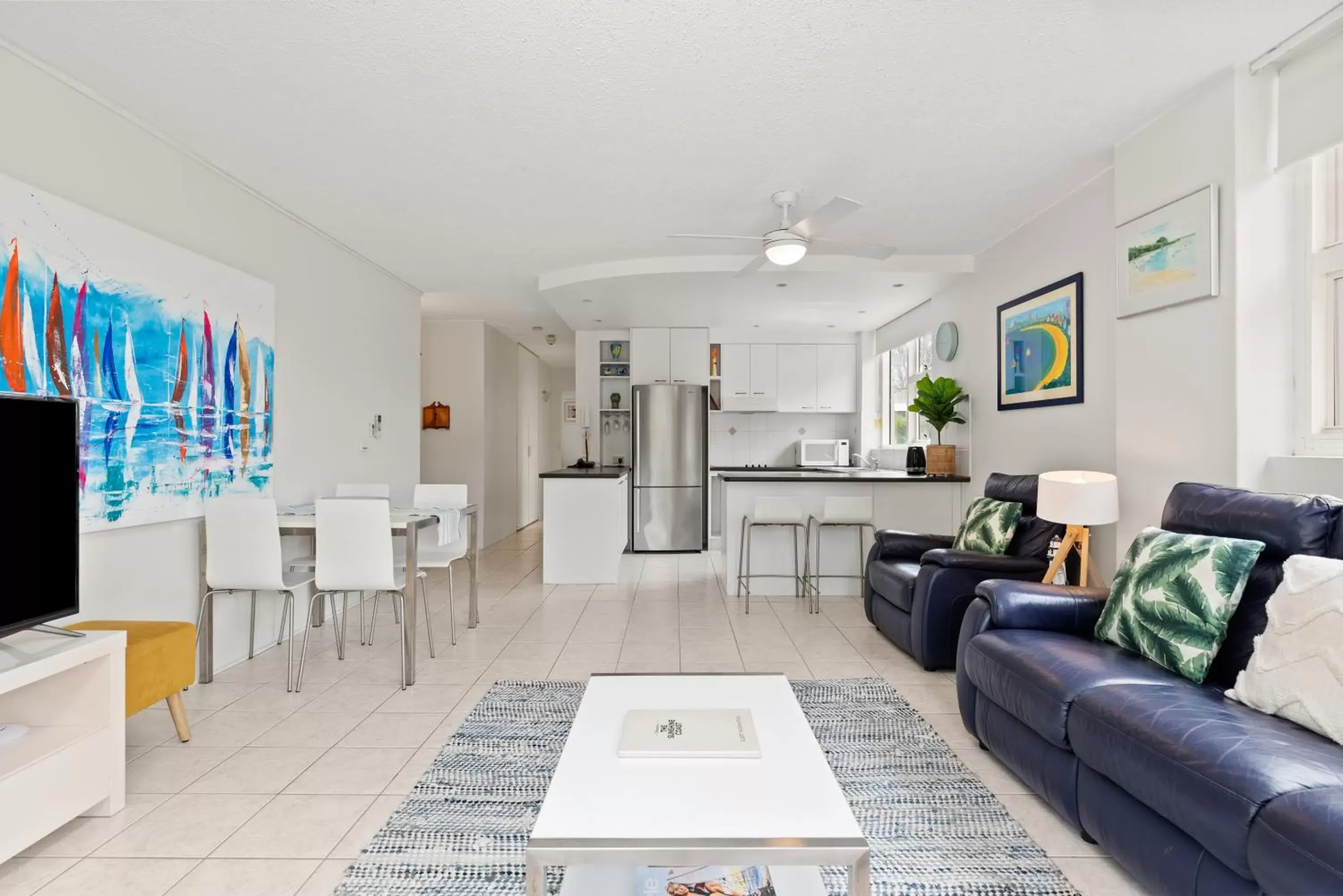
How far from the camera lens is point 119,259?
2.80 metres

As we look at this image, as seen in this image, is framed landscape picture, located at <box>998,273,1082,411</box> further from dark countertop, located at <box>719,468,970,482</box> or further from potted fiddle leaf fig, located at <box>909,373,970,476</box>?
dark countertop, located at <box>719,468,970,482</box>

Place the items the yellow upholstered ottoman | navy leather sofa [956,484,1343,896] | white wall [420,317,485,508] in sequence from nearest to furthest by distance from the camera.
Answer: navy leather sofa [956,484,1343,896]
the yellow upholstered ottoman
white wall [420,317,485,508]

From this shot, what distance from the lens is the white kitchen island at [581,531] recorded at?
5.67 metres

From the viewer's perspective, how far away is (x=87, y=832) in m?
1.99

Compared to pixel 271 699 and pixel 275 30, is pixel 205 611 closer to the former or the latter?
pixel 271 699

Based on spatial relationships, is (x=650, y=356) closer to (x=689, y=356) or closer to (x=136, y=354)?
(x=689, y=356)

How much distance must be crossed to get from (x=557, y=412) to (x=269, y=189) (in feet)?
28.1

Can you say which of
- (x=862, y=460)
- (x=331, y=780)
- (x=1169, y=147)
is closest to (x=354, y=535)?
(x=331, y=780)

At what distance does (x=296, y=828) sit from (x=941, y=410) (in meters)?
4.55

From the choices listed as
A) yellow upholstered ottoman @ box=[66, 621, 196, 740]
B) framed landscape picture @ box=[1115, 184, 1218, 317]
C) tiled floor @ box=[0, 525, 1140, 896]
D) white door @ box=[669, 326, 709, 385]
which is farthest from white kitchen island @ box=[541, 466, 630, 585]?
framed landscape picture @ box=[1115, 184, 1218, 317]

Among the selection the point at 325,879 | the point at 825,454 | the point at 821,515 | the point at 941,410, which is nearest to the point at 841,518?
the point at 821,515

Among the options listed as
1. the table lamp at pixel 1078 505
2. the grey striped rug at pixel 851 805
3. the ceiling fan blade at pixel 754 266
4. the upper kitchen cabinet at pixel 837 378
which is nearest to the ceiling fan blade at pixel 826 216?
the ceiling fan blade at pixel 754 266

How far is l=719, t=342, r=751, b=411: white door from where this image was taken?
7.77m

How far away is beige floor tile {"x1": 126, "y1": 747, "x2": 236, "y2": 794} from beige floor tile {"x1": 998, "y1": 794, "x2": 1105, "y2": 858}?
2.68m
